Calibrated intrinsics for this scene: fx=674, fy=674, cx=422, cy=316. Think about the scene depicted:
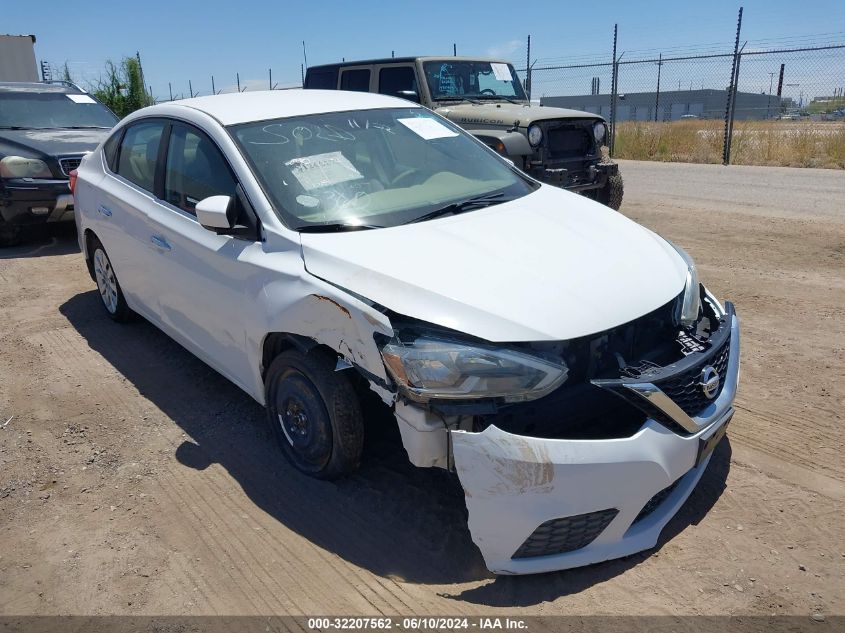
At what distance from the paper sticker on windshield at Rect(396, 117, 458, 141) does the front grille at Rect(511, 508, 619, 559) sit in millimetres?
2479

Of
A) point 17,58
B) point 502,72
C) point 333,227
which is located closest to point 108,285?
point 333,227

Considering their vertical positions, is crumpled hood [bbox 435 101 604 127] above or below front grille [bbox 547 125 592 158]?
above

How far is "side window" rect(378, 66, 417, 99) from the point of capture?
27.8 feet

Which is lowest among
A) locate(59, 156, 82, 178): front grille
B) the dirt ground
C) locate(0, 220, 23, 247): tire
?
the dirt ground

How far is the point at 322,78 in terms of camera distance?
32.0 ft

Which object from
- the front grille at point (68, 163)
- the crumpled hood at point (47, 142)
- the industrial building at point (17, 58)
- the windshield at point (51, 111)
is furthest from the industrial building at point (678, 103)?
the front grille at point (68, 163)

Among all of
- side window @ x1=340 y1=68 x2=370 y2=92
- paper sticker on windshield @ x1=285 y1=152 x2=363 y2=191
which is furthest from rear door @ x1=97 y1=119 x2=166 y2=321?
side window @ x1=340 y1=68 x2=370 y2=92

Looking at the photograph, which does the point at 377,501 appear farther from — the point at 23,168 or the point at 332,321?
the point at 23,168

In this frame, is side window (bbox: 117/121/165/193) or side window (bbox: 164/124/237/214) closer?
side window (bbox: 164/124/237/214)

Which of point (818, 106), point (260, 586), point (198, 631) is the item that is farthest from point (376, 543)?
point (818, 106)

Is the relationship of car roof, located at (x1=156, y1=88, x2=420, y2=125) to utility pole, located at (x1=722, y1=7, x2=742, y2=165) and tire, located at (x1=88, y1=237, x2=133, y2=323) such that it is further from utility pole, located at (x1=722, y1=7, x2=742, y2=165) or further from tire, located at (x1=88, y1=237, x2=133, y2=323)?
utility pole, located at (x1=722, y1=7, x2=742, y2=165)

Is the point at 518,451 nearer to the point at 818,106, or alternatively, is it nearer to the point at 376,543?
the point at 376,543

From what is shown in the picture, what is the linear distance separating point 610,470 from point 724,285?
400cm

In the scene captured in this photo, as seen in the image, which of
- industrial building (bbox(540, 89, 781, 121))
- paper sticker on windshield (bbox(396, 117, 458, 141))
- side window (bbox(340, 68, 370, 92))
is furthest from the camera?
industrial building (bbox(540, 89, 781, 121))
